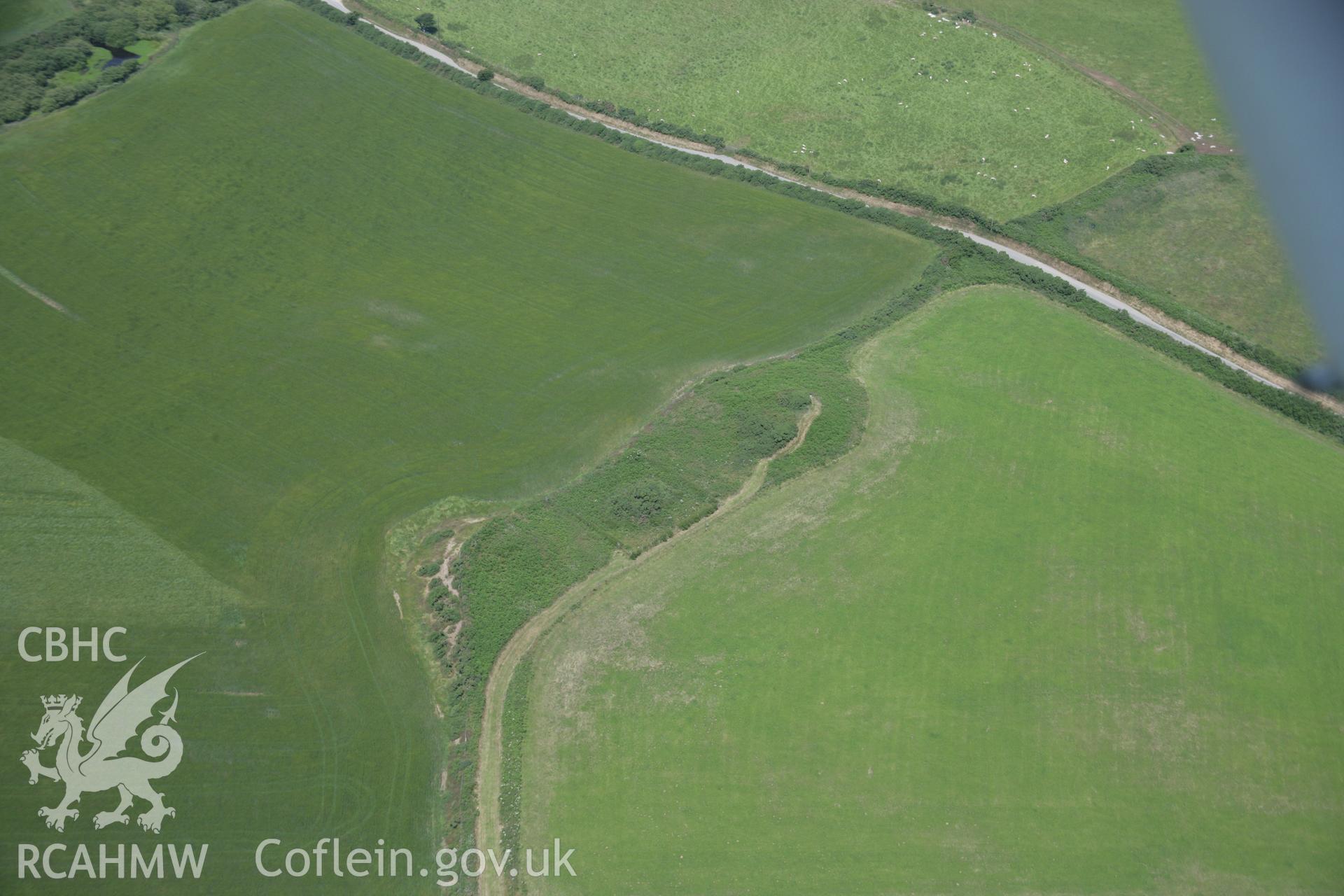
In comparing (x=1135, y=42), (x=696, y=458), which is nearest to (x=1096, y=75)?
(x=1135, y=42)

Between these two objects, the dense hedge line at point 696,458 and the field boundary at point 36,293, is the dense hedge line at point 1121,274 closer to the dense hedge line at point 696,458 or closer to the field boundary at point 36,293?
the dense hedge line at point 696,458

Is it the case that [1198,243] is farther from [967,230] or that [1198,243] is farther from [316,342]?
[316,342]

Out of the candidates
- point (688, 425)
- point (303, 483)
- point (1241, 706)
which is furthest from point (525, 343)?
point (1241, 706)

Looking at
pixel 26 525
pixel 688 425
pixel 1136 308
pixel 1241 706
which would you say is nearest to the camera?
pixel 1241 706

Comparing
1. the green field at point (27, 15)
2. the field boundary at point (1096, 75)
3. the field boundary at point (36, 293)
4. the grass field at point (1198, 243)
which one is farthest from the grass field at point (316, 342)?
the field boundary at point (1096, 75)

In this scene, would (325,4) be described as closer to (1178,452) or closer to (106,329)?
(106,329)
